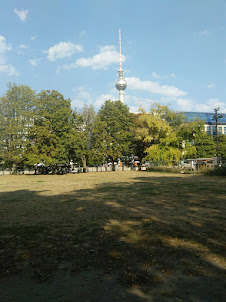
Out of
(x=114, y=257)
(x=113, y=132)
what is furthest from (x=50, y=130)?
(x=114, y=257)

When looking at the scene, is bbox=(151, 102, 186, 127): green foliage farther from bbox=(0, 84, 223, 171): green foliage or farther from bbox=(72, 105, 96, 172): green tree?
bbox=(72, 105, 96, 172): green tree

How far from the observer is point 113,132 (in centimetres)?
4647

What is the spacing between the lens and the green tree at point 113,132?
147ft

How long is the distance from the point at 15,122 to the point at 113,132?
18300 mm

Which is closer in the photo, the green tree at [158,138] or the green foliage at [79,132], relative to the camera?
the green foliage at [79,132]

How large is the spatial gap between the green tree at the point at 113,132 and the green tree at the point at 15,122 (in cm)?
1255

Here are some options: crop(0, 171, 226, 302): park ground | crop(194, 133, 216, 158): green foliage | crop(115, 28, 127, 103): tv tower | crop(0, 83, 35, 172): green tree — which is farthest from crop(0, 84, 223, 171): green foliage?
crop(115, 28, 127, 103): tv tower

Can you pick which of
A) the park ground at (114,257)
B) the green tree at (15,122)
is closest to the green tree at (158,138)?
the green tree at (15,122)

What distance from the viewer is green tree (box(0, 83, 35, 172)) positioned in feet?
118

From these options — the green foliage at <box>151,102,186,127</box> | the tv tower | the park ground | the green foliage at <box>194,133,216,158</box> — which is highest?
the tv tower

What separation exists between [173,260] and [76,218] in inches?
144

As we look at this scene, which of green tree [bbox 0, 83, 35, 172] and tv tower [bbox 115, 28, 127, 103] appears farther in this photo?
tv tower [bbox 115, 28, 127, 103]

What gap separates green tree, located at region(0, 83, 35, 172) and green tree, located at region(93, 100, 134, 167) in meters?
12.6

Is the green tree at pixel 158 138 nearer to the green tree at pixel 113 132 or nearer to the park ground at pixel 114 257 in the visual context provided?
the green tree at pixel 113 132
